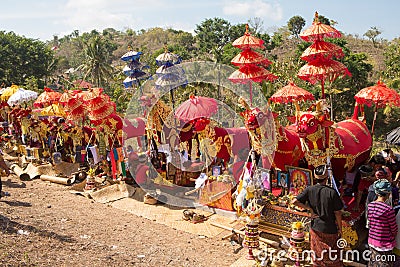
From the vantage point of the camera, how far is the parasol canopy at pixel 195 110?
8344mm

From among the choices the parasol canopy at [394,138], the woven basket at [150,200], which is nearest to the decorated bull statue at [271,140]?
the parasol canopy at [394,138]

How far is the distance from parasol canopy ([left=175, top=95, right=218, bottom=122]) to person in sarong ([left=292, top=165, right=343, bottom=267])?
13.0 ft

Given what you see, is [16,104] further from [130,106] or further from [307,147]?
[307,147]

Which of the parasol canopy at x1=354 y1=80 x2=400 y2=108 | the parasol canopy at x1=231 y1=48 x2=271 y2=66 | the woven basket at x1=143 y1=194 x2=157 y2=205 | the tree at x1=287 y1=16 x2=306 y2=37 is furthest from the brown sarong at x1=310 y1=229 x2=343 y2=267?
the tree at x1=287 y1=16 x2=306 y2=37

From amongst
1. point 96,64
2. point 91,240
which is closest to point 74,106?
point 91,240

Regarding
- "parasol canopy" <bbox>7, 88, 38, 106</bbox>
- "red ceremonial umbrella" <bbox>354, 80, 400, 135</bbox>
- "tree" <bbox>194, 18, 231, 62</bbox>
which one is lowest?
"parasol canopy" <bbox>7, 88, 38, 106</bbox>

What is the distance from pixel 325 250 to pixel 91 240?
410cm

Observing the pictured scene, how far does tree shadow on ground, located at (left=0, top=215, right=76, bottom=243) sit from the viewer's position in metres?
6.57

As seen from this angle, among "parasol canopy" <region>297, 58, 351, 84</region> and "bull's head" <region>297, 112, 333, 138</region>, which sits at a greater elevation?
"parasol canopy" <region>297, 58, 351, 84</region>

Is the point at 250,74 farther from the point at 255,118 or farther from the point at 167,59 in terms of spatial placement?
the point at 255,118

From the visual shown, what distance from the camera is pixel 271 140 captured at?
615 cm

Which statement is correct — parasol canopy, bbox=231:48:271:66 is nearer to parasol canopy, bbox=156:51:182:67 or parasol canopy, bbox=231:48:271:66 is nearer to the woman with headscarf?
parasol canopy, bbox=156:51:182:67

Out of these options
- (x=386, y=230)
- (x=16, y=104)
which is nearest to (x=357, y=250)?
(x=386, y=230)

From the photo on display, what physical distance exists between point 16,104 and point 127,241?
11.0 metres
